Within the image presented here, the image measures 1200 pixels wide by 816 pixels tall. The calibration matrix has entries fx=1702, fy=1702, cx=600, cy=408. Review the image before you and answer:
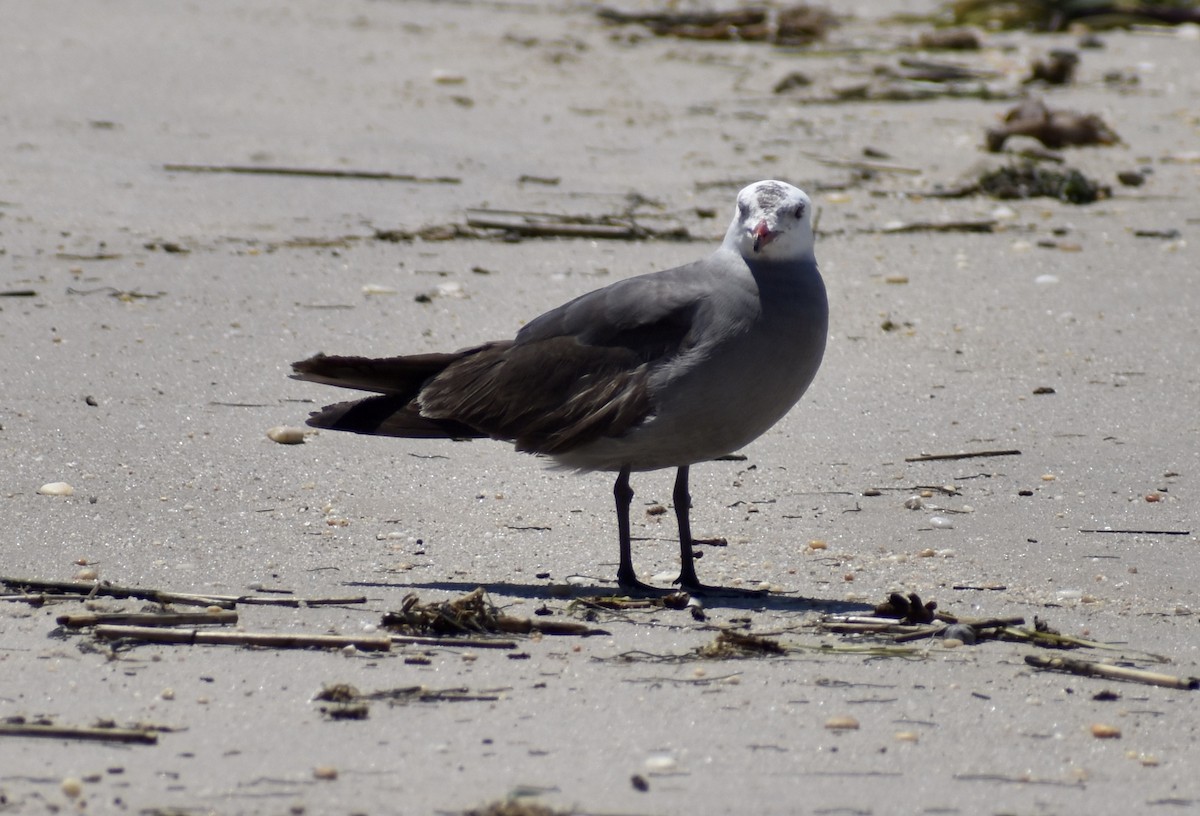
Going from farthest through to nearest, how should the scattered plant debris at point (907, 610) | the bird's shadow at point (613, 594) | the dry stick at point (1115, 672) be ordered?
the bird's shadow at point (613, 594)
the scattered plant debris at point (907, 610)
the dry stick at point (1115, 672)

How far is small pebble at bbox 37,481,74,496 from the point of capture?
4777mm

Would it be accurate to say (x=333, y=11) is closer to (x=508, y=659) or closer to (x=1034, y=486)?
(x=1034, y=486)

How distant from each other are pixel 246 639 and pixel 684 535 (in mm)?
1293

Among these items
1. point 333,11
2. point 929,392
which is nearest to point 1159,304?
point 929,392

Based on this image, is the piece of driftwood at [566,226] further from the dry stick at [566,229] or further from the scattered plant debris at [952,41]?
the scattered plant debris at [952,41]

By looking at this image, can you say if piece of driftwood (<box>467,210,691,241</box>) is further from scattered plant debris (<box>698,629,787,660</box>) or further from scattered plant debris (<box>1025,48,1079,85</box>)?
scattered plant debris (<box>1025,48,1079,85</box>)

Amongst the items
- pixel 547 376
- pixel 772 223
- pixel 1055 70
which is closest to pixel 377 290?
pixel 547 376

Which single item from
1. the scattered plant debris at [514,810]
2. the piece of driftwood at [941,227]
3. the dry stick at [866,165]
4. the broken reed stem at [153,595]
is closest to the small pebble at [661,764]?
the scattered plant debris at [514,810]

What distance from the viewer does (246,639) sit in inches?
144

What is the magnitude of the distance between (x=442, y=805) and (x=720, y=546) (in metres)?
1.98

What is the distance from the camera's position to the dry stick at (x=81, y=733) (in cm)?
312

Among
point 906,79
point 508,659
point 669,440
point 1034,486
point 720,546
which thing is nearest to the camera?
point 508,659

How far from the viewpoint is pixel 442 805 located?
2879 millimetres

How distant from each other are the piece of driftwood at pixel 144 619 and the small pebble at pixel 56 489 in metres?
1.02
